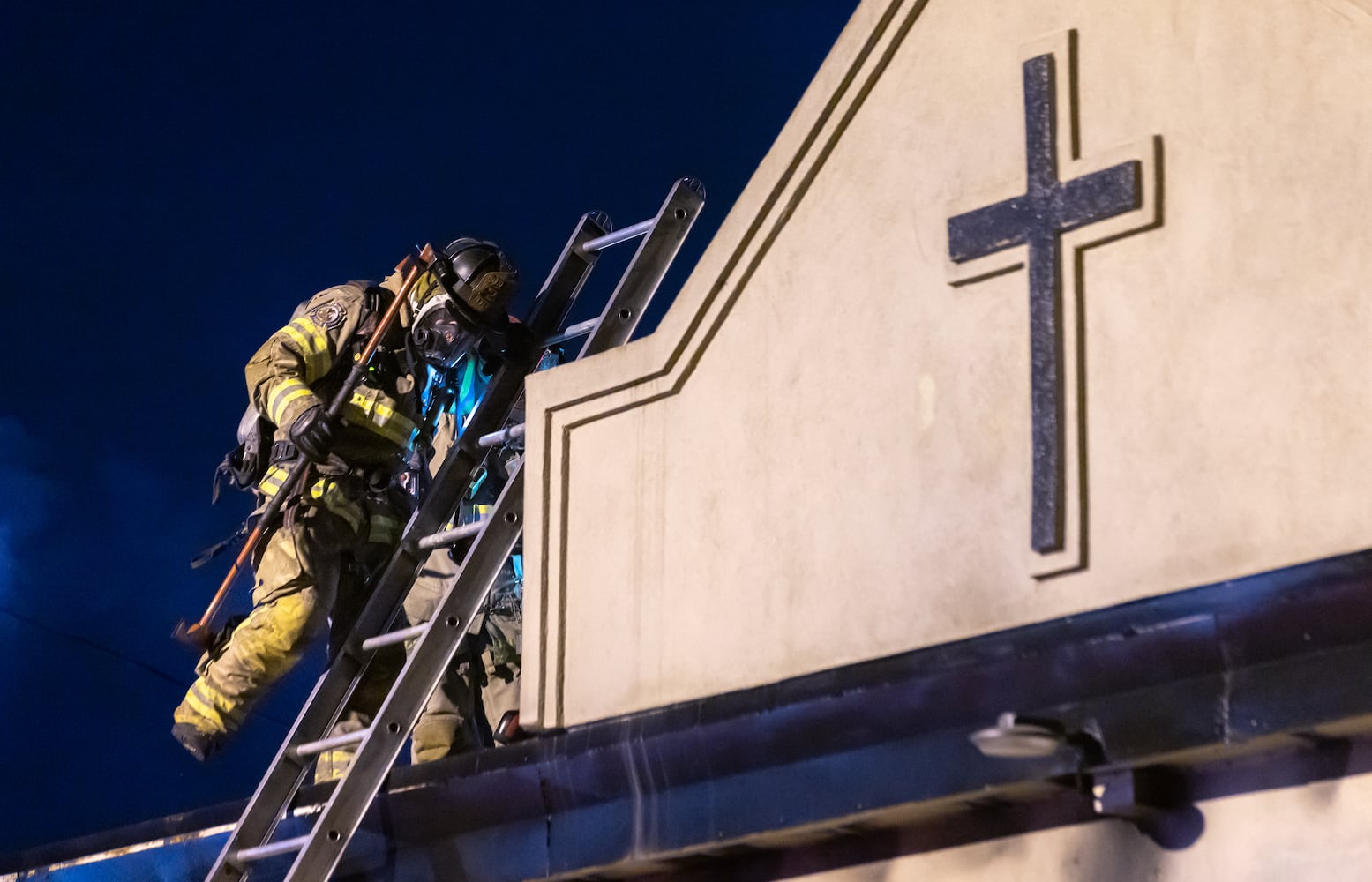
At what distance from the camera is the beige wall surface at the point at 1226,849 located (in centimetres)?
424

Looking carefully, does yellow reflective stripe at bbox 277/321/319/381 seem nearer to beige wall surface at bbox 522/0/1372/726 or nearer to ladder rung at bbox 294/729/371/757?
ladder rung at bbox 294/729/371/757

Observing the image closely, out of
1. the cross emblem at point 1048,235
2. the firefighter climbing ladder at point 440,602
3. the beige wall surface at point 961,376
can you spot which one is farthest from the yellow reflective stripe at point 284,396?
the cross emblem at point 1048,235

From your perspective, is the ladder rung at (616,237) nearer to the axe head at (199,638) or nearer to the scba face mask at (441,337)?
the scba face mask at (441,337)

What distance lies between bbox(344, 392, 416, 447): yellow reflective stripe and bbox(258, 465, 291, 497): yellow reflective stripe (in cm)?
35

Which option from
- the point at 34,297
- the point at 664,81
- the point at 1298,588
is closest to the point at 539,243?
the point at 664,81

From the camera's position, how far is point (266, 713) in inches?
618

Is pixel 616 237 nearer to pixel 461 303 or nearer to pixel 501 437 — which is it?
pixel 461 303

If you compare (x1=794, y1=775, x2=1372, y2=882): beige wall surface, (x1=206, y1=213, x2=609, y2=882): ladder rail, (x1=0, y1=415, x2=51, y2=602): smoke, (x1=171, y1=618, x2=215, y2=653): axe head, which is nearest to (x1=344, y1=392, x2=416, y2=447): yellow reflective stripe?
(x1=206, y1=213, x2=609, y2=882): ladder rail

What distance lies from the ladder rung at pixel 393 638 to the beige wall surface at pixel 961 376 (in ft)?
1.75

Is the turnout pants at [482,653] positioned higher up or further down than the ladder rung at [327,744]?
higher up

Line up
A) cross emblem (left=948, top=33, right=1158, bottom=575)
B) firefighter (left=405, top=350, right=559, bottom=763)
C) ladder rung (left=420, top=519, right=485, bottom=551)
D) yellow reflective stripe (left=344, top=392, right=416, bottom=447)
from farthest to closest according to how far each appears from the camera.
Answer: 1. firefighter (left=405, top=350, right=559, bottom=763)
2. yellow reflective stripe (left=344, top=392, right=416, bottom=447)
3. ladder rung (left=420, top=519, right=485, bottom=551)
4. cross emblem (left=948, top=33, right=1158, bottom=575)

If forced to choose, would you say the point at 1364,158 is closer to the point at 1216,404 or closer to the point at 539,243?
the point at 1216,404

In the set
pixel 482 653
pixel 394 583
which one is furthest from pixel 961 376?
pixel 482 653

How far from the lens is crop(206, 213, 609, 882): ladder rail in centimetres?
625
